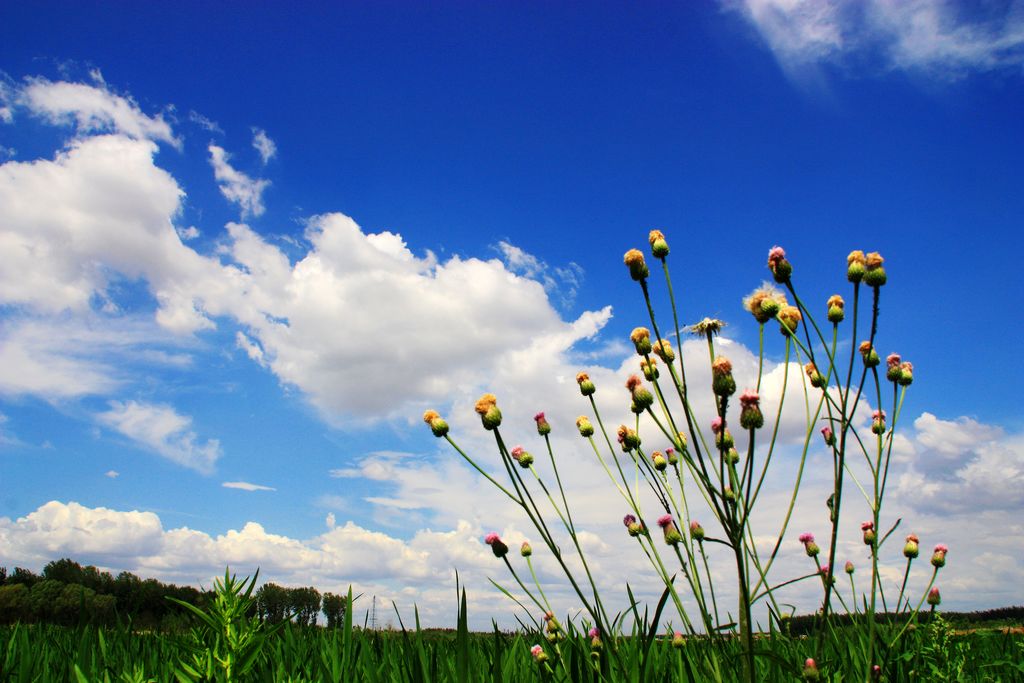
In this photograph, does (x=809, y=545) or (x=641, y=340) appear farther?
(x=809, y=545)

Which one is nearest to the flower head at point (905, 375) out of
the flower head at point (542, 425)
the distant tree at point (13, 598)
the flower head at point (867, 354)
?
the flower head at point (867, 354)

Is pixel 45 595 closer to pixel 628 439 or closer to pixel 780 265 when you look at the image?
pixel 628 439

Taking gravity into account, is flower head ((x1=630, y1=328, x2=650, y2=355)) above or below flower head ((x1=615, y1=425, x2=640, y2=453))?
above

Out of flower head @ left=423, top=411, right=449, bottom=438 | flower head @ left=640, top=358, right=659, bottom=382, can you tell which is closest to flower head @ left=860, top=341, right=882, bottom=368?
flower head @ left=640, top=358, right=659, bottom=382

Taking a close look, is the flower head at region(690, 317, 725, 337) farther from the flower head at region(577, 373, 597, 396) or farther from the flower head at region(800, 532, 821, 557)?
the flower head at region(800, 532, 821, 557)

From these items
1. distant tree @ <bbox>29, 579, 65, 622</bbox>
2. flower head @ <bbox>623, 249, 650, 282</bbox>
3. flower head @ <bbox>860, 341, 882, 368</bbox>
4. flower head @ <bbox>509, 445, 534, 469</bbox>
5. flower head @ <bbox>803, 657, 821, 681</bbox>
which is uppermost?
flower head @ <bbox>623, 249, 650, 282</bbox>

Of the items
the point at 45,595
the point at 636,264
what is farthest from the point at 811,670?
the point at 45,595

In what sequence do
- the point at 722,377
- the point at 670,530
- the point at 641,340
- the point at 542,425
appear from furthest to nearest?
the point at 542,425
the point at 670,530
the point at 641,340
the point at 722,377

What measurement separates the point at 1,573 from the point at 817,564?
41528 mm

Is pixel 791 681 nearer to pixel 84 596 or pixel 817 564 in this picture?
pixel 817 564

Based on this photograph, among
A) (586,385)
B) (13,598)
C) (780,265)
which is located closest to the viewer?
(780,265)

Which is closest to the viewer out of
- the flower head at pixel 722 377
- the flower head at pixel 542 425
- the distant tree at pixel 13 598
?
the flower head at pixel 722 377

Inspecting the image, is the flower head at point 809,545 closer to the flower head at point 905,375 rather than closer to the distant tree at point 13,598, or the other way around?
the flower head at point 905,375

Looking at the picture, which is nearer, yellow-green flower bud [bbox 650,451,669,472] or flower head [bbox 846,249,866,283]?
flower head [bbox 846,249,866,283]
